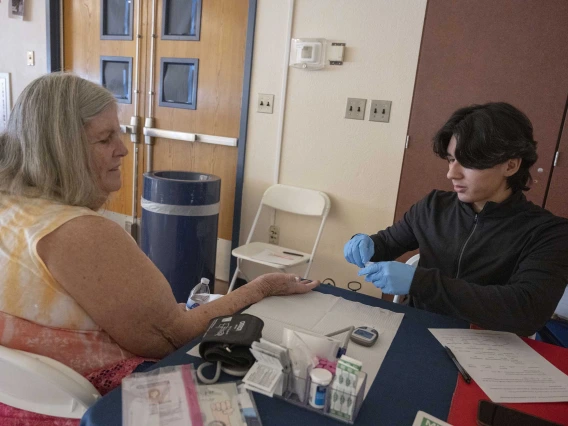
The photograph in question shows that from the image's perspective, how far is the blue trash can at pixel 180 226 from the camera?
2.44 m

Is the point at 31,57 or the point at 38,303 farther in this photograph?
the point at 31,57

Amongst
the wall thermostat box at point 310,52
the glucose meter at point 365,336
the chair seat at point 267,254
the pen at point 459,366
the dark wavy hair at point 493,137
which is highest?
the wall thermostat box at point 310,52

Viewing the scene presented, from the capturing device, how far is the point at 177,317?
956mm

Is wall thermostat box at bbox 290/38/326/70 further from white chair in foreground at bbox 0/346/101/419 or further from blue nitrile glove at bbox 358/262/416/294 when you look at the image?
white chair in foreground at bbox 0/346/101/419

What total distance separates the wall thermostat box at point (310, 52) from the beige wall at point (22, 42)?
240 centimetres

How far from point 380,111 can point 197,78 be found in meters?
1.38

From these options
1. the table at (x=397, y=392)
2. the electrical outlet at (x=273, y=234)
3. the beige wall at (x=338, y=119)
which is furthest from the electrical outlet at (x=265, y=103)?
the table at (x=397, y=392)

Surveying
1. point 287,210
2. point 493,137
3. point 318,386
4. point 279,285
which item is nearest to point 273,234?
point 287,210

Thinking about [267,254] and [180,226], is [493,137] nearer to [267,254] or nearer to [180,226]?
[267,254]

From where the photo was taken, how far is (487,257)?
132 cm

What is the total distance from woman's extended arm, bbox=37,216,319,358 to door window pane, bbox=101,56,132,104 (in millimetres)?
2782

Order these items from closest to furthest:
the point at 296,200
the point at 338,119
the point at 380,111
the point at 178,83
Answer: the point at 380,111 < the point at 338,119 < the point at 296,200 < the point at 178,83

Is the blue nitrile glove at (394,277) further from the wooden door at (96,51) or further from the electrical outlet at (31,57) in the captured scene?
the electrical outlet at (31,57)

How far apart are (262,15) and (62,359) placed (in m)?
2.40
